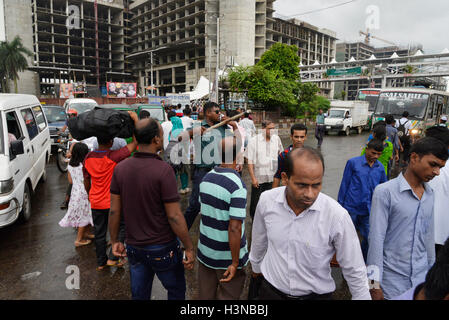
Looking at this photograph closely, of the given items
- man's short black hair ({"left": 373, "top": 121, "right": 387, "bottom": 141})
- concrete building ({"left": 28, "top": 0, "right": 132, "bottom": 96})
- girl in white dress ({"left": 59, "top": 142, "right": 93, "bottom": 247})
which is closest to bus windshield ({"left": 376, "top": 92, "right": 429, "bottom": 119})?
man's short black hair ({"left": 373, "top": 121, "right": 387, "bottom": 141})

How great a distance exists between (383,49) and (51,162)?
562ft

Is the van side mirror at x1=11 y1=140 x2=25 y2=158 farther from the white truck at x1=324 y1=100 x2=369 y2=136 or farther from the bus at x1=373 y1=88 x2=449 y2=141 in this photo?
the white truck at x1=324 y1=100 x2=369 y2=136

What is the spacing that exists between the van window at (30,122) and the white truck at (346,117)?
60.9 feet

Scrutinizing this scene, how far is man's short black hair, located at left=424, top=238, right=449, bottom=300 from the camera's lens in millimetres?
1000

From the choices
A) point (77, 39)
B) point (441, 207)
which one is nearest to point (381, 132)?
point (441, 207)

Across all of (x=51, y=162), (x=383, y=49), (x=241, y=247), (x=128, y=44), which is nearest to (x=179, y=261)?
(x=241, y=247)

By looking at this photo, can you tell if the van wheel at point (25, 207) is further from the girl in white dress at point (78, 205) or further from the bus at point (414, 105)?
the bus at point (414, 105)

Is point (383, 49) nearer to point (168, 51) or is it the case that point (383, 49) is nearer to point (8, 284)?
point (168, 51)

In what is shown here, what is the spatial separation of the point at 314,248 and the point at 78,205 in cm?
376

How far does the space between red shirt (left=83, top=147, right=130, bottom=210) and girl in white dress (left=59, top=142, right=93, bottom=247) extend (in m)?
0.93

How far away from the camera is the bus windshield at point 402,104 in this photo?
46.5ft

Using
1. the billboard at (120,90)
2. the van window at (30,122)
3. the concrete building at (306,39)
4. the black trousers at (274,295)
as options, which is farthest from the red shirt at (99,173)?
the concrete building at (306,39)

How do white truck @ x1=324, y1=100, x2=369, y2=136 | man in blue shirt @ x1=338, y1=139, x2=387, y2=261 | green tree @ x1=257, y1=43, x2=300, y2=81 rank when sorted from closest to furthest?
man in blue shirt @ x1=338, y1=139, x2=387, y2=261 → white truck @ x1=324, y1=100, x2=369, y2=136 → green tree @ x1=257, y1=43, x2=300, y2=81

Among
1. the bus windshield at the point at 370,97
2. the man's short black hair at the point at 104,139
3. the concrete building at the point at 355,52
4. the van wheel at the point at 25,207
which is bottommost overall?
the van wheel at the point at 25,207
